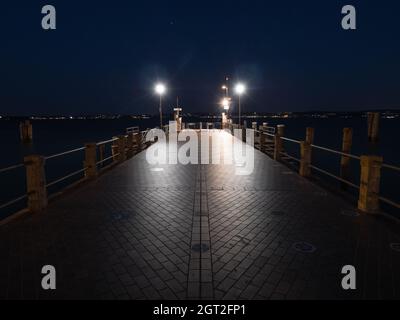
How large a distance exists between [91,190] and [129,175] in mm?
2184

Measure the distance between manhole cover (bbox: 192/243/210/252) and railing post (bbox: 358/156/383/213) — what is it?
396cm

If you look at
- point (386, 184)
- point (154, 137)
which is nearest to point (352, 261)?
point (154, 137)

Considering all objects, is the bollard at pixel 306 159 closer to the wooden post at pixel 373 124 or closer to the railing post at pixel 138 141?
the railing post at pixel 138 141

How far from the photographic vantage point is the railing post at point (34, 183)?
20.5ft

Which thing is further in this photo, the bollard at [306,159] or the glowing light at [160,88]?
the glowing light at [160,88]

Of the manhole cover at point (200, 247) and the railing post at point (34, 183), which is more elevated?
the railing post at point (34, 183)

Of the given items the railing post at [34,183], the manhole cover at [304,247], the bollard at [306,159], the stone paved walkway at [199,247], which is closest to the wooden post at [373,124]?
the bollard at [306,159]

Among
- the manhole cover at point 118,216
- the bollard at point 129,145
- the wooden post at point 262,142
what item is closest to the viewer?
the manhole cover at point 118,216

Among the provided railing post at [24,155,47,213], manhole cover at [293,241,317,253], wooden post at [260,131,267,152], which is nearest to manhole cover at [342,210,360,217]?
manhole cover at [293,241,317,253]

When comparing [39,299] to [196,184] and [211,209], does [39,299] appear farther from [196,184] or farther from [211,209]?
[196,184]

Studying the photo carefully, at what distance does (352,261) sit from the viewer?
Result: 412cm

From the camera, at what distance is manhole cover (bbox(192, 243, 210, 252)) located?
4.53 meters

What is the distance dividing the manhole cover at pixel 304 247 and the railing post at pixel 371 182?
7.94 ft

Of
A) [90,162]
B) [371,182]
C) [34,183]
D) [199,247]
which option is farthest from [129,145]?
[371,182]
